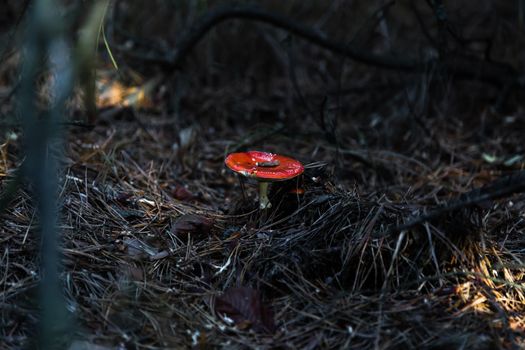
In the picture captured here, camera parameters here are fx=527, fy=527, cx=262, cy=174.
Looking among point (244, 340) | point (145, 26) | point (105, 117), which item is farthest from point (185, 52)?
point (244, 340)

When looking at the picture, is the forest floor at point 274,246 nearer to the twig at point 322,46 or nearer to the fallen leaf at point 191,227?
the fallen leaf at point 191,227

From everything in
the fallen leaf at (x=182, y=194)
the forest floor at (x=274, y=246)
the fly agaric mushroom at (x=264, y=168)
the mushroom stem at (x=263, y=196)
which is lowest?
the fallen leaf at (x=182, y=194)

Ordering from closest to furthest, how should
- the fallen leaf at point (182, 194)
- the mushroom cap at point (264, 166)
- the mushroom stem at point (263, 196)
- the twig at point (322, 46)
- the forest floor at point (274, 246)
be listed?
1. the forest floor at point (274, 246)
2. the mushroom cap at point (264, 166)
3. the mushroom stem at point (263, 196)
4. the fallen leaf at point (182, 194)
5. the twig at point (322, 46)

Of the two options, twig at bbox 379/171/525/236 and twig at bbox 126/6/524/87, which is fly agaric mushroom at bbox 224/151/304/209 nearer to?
twig at bbox 379/171/525/236

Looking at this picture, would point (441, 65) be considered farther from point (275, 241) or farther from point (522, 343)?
point (522, 343)

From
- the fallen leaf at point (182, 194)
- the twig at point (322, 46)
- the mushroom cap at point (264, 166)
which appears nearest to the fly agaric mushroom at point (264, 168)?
the mushroom cap at point (264, 166)

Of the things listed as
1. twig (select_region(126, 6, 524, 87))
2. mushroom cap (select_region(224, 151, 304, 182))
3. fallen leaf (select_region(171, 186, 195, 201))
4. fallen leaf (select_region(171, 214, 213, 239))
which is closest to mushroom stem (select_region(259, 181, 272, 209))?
mushroom cap (select_region(224, 151, 304, 182))
